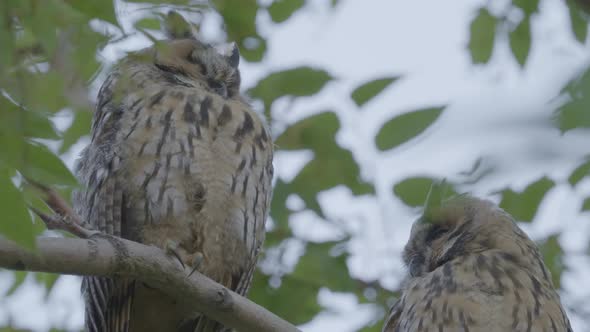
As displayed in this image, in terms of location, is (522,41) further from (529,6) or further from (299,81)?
(299,81)

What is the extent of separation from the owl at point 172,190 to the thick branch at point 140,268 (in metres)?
0.66

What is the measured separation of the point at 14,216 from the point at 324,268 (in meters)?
2.21

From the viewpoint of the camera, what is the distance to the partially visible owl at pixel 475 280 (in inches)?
138

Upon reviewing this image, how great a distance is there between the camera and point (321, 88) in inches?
140

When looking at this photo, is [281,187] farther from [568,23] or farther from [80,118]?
[568,23]

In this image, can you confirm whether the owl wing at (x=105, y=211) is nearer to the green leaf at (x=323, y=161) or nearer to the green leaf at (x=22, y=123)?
the green leaf at (x=323, y=161)

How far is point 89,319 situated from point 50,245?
1441 millimetres

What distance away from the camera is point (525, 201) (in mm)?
3344

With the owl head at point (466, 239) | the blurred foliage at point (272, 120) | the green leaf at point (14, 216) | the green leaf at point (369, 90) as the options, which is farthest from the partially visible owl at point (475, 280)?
the green leaf at point (14, 216)

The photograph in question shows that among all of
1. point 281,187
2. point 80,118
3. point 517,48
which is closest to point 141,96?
point 80,118

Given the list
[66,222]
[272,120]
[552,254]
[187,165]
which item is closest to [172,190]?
[187,165]

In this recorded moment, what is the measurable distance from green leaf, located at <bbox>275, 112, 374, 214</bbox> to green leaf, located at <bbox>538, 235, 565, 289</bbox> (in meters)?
1.00

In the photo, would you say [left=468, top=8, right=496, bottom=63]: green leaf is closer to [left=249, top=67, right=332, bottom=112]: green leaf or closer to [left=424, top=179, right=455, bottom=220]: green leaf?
[left=249, top=67, right=332, bottom=112]: green leaf

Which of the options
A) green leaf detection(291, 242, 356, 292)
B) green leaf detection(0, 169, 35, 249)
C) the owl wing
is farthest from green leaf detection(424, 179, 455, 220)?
green leaf detection(291, 242, 356, 292)
